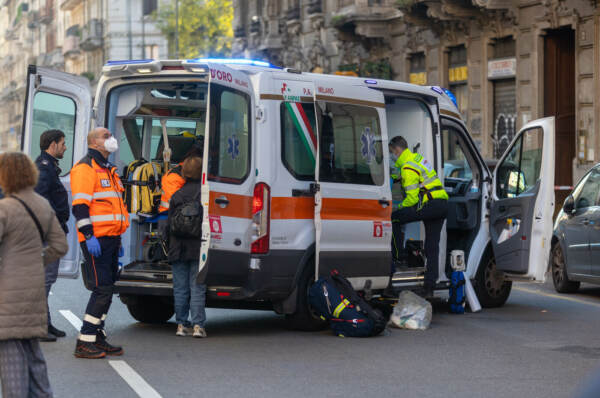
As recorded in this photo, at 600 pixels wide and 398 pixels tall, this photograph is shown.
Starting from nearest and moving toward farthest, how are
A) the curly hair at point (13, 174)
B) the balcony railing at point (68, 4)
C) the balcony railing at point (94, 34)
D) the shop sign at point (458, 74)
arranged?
the curly hair at point (13, 174)
the shop sign at point (458, 74)
the balcony railing at point (94, 34)
the balcony railing at point (68, 4)

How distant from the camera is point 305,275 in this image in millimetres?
10914

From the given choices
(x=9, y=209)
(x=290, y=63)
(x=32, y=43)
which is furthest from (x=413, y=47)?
(x=32, y=43)

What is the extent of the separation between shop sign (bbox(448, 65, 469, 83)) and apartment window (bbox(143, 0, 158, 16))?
53.4 meters

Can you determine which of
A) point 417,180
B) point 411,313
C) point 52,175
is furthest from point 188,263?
point 417,180

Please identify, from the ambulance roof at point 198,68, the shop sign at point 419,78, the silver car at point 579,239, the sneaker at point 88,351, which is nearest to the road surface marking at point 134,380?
the sneaker at point 88,351

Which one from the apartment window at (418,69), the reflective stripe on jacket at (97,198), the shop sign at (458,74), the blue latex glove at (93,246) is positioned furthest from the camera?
the apartment window at (418,69)

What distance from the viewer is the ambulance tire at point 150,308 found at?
1166cm

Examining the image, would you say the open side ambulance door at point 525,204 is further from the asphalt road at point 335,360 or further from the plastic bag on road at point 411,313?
the plastic bag on road at point 411,313

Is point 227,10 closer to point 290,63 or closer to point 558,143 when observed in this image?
point 290,63

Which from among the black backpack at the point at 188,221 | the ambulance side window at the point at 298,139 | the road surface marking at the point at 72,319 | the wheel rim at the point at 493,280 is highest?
the ambulance side window at the point at 298,139

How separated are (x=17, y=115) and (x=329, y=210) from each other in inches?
4218

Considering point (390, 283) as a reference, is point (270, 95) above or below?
above

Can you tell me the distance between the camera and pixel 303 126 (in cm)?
1085

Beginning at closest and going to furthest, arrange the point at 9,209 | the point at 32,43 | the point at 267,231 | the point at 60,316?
the point at 9,209
the point at 267,231
the point at 60,316
the point at 32,43
